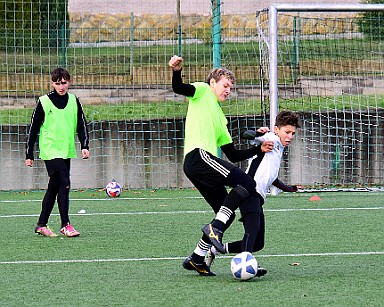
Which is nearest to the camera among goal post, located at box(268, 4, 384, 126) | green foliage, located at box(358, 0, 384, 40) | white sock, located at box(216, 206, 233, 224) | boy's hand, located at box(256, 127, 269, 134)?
white sock, located at box(216, 206, 233, 224)

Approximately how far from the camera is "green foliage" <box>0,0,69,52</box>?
15453 mm

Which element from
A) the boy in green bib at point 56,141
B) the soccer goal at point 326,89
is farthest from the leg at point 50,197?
the soccer goal at point 326,89

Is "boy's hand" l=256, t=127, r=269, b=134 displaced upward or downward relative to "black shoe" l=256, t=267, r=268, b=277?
upward

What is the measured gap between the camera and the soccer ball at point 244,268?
6953 millimetres

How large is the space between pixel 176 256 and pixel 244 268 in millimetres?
1567

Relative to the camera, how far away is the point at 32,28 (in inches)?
608

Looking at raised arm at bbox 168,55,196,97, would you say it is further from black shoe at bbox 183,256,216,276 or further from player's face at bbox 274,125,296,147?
black shoe at bbox 183,256,216,276

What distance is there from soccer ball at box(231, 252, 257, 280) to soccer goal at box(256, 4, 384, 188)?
6.74 m

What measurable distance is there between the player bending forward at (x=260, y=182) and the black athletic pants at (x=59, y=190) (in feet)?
9.55


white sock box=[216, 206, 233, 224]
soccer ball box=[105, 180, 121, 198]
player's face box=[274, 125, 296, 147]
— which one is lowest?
soccer ball box=[105, 180, 121, 198]

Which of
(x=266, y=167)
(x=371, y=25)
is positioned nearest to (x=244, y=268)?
(x=266, y=167)

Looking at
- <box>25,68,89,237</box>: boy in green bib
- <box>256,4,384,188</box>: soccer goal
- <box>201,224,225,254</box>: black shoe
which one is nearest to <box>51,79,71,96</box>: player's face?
<box>25,68,89,237</box>: boy in green bib

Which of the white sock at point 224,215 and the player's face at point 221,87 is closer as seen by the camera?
the white sock at point 224,215

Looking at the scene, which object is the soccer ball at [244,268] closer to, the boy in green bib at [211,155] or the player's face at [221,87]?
the boy in green bib at [211,155]
